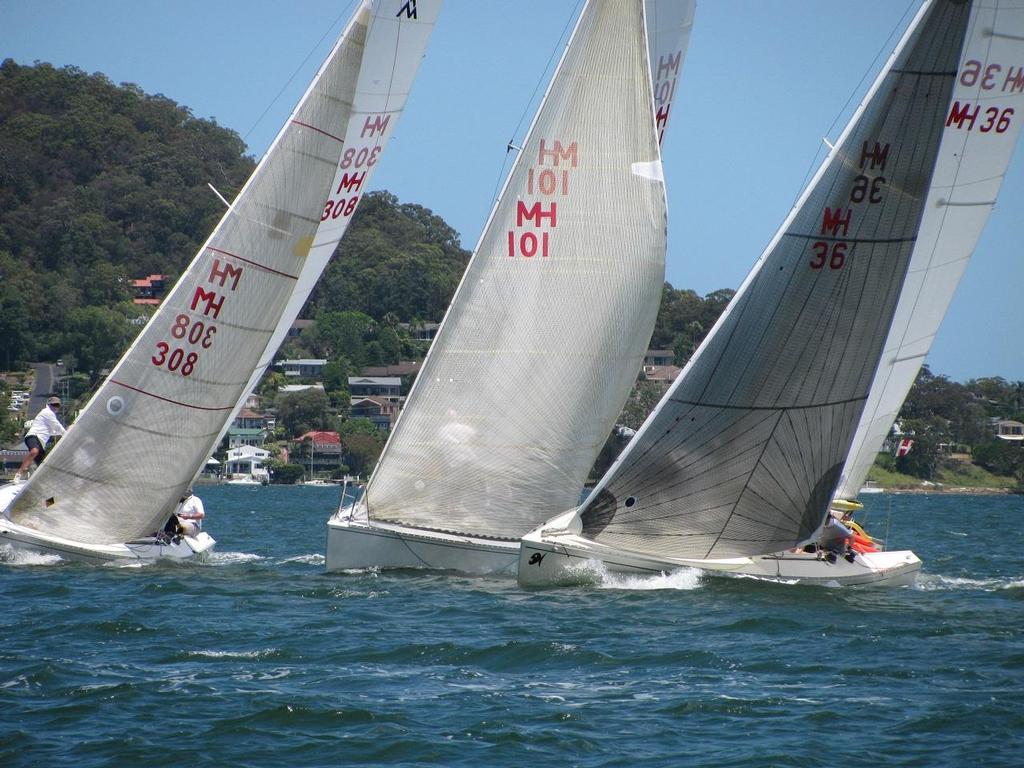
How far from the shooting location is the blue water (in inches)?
380

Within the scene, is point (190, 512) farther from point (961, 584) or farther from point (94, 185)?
point (94, 185)

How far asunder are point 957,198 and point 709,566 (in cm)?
614

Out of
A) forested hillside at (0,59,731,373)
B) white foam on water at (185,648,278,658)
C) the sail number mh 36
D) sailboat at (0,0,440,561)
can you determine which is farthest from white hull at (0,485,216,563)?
forested hillside at (0,59,731,373)

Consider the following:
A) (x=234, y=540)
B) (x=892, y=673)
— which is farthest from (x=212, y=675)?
(x=234, y=540)

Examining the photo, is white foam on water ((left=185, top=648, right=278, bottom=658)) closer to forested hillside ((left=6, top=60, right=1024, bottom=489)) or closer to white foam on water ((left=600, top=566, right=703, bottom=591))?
white foam on water ((left=600, top=566, right=703, bottom=591))

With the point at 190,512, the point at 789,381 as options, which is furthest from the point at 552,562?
the point at 190,512

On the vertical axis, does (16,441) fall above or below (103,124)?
below

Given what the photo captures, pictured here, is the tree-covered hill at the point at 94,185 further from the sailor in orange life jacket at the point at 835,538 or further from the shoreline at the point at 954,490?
the sailor in orange life jacket at the point at 835,538

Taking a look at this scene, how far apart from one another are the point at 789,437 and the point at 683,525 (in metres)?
1.55

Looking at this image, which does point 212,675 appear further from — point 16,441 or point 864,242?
point 16,441

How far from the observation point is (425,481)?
17.6 metres

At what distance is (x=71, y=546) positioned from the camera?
1820cm

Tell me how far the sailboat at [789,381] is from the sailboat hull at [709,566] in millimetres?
22

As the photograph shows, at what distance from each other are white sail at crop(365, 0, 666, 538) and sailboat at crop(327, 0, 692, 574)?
12 mm
